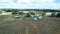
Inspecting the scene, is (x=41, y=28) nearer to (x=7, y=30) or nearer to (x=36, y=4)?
(x=36, y=4)

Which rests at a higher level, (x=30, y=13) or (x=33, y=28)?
(x=30, y=13)

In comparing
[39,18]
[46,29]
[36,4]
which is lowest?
[46,29]

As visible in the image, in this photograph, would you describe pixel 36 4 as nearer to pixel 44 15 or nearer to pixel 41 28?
pixel 44 15

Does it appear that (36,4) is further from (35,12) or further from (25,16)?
(25,16)

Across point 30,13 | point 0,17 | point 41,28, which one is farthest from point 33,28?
point 0,17

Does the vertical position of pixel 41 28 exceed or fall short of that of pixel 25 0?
it falls short

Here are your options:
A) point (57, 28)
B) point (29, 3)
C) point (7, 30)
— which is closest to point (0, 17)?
point (7, 30)
